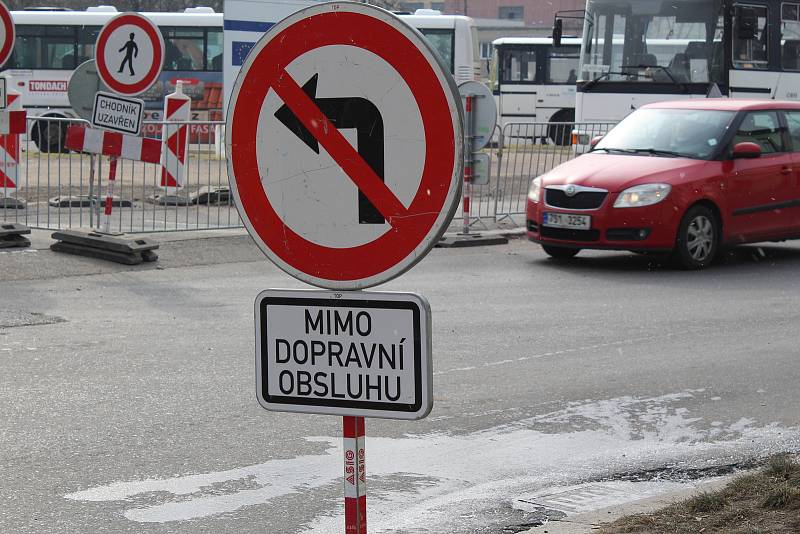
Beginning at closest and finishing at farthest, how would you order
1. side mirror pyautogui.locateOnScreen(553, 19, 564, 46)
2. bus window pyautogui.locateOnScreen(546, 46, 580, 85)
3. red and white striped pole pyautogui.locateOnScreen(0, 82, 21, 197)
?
1. red and white striped pole pyautogui.locateOnScreen(0, 82, 21, 197)
2. side mirror pyautogui.locateOnScreen(553, 19, 564, 46)
3. bus window pyautogui.locateOnScreen(546, 46, 580, 85)

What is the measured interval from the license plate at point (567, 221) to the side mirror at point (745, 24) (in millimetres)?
9346

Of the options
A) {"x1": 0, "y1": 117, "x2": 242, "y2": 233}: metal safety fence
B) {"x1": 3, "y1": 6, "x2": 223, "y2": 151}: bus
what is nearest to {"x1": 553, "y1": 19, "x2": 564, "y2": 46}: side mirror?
{"x1": 0, "y1": 117, "x2": 242, "y2": 233}: metal safety fence

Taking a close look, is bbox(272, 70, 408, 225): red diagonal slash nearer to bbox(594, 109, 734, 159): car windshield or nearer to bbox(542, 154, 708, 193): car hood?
bbox(542, 154, 708, 193): car hood

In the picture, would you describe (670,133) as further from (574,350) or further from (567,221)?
(574,350)

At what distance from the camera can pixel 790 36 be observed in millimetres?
23656

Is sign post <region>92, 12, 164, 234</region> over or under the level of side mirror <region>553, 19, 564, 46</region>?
under

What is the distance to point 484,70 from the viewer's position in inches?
1670

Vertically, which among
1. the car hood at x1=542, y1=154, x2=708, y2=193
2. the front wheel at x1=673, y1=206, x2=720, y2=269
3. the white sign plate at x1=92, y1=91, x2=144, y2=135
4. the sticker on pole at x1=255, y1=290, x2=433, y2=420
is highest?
the white sign plate at x1=92, y1=91, x2=144, y2=135

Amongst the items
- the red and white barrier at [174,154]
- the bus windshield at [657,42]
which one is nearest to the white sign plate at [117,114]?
the red and white barrier at [174,154]

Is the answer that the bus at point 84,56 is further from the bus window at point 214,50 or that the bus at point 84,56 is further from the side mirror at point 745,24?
the side mirror at point 745,24

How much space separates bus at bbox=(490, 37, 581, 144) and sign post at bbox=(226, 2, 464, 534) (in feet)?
129

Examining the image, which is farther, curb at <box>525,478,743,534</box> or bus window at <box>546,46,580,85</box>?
bus window at <box>546,46,580,85</box>

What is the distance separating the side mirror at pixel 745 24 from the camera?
22.4 m

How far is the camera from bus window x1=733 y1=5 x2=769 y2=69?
22.5 meters
